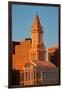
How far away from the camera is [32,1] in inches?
103

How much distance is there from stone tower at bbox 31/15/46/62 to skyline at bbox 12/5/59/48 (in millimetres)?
36

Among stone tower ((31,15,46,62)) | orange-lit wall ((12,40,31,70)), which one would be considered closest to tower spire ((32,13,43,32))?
stone tower ((31,15,46,62))

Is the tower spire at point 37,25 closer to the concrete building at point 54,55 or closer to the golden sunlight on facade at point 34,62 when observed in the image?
the golden sunlight on facade at point 34,62

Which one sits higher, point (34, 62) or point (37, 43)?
point (37, 43)

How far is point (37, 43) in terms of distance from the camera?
8.61 feet

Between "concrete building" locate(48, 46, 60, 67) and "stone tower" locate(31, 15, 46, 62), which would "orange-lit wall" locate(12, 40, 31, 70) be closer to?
"stone tower" locate(31, 15, 46, 62)

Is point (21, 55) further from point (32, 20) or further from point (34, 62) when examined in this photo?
point (32, 20)

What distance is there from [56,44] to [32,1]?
0.50 metres

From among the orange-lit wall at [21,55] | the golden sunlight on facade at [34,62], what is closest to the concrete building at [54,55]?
the golden sunlight on facade at [34,62]

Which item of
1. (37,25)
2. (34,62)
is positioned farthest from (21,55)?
(37,25)

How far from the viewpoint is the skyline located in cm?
258

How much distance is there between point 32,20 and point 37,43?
24cm

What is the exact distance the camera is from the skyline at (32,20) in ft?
8.46

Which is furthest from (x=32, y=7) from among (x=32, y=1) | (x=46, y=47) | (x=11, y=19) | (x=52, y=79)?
(x=52, y=79)
